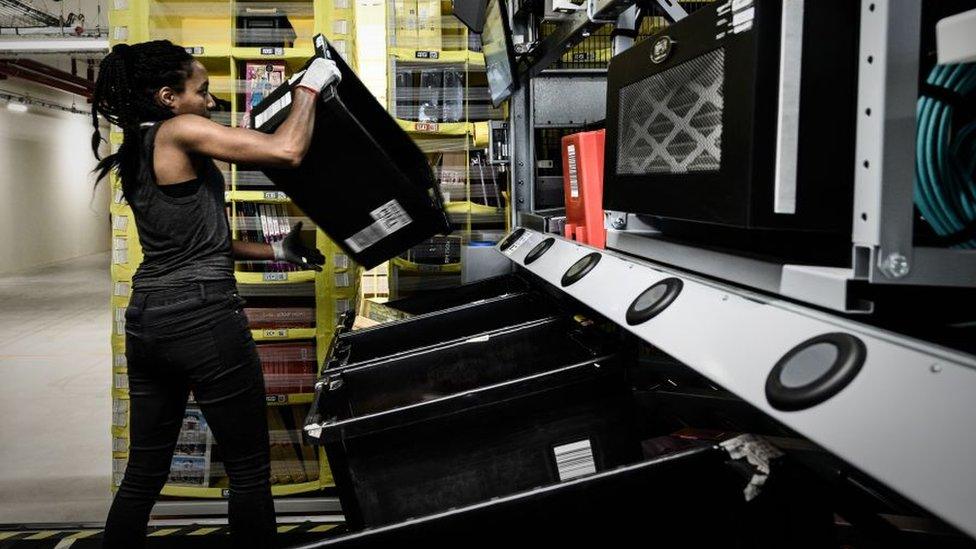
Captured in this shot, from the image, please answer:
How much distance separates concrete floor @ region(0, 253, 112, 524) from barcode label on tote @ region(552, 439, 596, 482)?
2514 mm

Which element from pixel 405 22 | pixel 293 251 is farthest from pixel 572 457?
pixel 405 22

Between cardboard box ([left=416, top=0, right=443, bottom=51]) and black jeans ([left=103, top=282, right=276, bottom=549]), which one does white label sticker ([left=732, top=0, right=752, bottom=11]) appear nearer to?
black jeans ([left=103, top=282, right=276, bottom=549])

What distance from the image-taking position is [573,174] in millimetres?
2053

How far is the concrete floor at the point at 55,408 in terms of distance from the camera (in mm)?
3342

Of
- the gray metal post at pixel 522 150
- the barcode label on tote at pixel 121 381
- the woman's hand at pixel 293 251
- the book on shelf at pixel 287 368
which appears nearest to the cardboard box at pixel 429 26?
the gray metal post at pixel 522 150

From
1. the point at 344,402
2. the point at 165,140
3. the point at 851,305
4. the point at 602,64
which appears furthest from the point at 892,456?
the point at 602,64

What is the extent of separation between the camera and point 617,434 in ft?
4.60

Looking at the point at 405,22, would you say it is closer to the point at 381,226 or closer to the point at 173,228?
the point at 381,226

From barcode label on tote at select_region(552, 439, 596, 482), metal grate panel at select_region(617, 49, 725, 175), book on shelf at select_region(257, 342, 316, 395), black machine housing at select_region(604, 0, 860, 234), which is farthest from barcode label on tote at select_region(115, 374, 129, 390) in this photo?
black machine housing at select_region(604, 0, 860, 234)

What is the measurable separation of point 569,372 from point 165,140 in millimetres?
1317

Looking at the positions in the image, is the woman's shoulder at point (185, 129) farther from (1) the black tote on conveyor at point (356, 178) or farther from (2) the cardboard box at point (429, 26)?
(2) the cardboard box at point (429, 26)

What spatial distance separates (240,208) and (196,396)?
4.11ft

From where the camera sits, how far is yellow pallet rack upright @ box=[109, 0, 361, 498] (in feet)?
9.95

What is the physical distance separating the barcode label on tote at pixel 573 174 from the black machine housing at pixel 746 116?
70 centimetres
